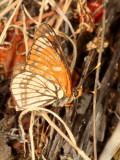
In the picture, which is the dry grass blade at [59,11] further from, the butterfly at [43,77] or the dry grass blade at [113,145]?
the dry grass blade at [113,145]

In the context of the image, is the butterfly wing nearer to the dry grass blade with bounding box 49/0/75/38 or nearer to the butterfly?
the butterfly

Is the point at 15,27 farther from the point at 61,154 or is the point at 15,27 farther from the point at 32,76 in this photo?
the point at 61,154

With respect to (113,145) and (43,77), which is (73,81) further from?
(113,145)

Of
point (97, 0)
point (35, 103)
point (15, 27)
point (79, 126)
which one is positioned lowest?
point (79, 126)

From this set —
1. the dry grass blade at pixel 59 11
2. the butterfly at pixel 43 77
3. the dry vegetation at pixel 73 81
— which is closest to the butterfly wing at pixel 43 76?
the butterfly at pixel 43 77

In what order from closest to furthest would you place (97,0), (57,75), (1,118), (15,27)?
(57,75) → (1,118) → (15,27) → (97,0)

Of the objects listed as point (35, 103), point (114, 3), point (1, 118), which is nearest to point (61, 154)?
point (35, 103)

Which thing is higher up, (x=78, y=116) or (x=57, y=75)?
(x=57, y=75)
